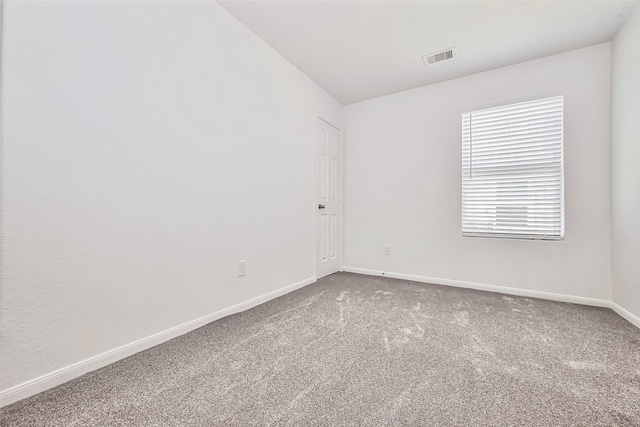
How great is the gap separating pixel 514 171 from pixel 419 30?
5.55 ft

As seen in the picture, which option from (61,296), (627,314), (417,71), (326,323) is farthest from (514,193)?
(61,296)

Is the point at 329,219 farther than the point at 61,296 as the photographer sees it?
Yes

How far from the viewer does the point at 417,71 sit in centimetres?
298

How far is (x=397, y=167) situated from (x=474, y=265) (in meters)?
1.46

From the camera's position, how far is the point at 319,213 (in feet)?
11.1

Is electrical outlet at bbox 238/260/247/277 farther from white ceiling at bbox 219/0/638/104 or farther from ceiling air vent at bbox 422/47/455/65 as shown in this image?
ceiling air vent at bbox 422/47/455/65

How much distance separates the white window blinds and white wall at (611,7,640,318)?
1.18 feet

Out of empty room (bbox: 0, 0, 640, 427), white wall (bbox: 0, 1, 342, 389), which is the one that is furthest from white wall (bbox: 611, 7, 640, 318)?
white wall (bbox: 0, 1, 342, 389)

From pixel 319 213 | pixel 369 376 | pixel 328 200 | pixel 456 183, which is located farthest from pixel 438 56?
pixel 369 376

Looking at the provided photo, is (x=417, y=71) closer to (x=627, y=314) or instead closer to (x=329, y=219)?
(x=329, y=219)

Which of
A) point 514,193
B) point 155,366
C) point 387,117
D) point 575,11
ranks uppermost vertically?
point 575,11

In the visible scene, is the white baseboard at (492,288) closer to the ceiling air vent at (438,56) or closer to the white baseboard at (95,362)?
the white baseboard at (95,362)

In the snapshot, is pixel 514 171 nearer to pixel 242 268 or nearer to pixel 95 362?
pixel 242 268

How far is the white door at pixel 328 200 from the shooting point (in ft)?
11.1
